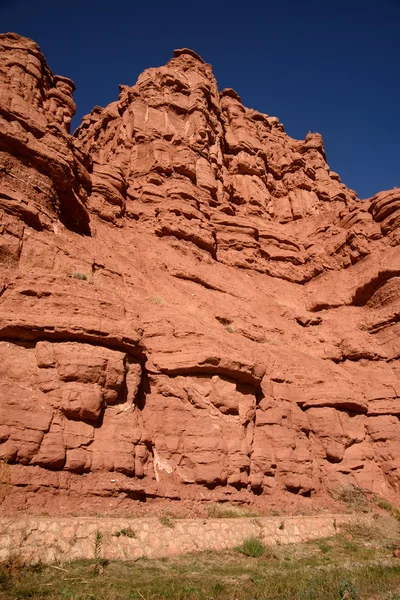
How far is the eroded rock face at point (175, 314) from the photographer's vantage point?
11.1 metres

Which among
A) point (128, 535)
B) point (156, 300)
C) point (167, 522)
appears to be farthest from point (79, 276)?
point (128, 535)

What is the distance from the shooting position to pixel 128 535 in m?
8.98

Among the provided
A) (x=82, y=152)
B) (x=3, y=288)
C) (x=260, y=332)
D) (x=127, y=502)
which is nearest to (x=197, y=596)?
(x=127, y=502)

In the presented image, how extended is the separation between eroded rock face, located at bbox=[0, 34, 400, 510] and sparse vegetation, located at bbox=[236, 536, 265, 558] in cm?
204

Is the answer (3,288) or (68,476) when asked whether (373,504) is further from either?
(3,288)

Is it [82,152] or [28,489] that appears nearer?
[28,489]

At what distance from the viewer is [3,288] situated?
471 inches

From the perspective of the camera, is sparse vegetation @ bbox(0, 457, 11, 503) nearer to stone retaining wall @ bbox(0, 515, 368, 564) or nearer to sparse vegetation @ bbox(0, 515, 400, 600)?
stone retaining wall @ bbox(0, 515, 368, 564)

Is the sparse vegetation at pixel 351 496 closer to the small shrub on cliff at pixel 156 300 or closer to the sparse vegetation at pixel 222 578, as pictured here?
the sparse vegetation at pixel 222 578

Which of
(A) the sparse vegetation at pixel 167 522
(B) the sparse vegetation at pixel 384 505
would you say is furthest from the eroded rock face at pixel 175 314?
(A) the sparse vegetation at pixel 167 522

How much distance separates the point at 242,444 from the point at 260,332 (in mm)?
7371

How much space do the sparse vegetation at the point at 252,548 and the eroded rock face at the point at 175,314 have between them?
2040 mm

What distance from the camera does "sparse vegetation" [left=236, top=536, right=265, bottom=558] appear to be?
9898 millimetres

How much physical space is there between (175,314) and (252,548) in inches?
337
